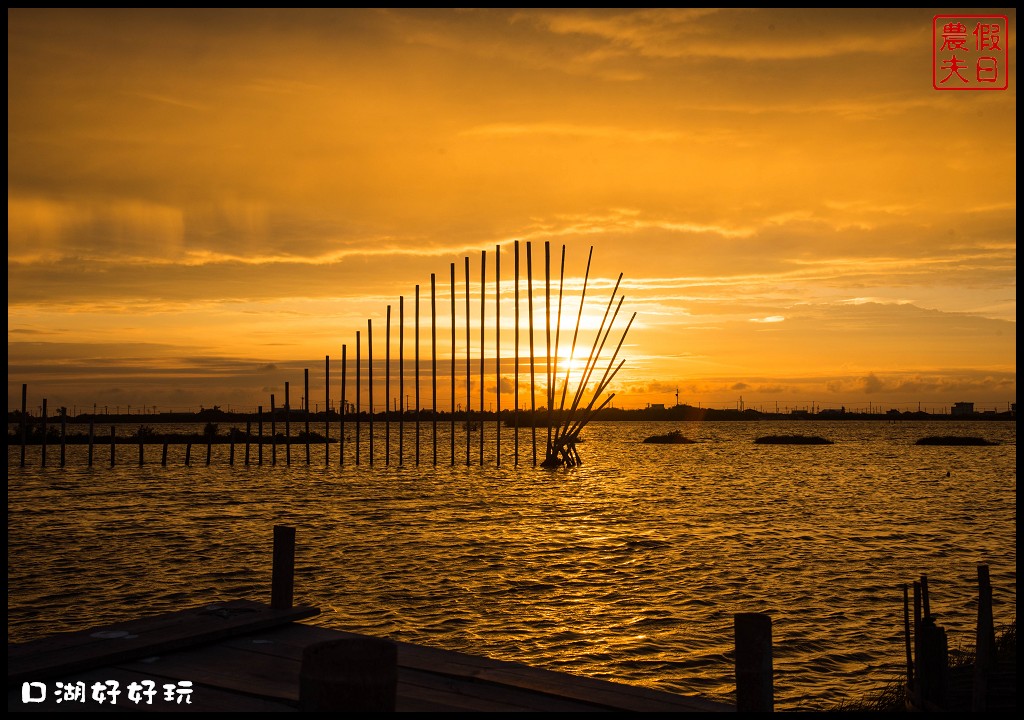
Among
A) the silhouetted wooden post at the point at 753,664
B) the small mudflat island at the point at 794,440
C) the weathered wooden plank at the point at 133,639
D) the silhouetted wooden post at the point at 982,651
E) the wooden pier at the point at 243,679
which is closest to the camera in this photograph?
the wooden pier at the point at 243,679

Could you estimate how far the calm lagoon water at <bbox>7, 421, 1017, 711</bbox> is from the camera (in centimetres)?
1516

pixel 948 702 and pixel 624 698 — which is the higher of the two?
pixel 624 698

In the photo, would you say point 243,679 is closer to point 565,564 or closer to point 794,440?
point 565,564

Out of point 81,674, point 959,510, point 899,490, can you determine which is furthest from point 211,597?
point 899,490

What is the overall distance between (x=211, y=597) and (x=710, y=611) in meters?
10.2

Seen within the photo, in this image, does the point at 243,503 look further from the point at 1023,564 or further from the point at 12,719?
the point at 1023,564

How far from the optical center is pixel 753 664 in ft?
22.2

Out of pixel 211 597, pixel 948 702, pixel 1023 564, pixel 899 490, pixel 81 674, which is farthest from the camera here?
pixel 899 490

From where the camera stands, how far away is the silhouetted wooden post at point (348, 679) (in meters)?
4.99

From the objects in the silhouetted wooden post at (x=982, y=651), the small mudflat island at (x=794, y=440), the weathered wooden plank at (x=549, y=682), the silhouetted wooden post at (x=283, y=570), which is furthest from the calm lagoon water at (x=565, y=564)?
the small mudflat island at (x=794, y=440)

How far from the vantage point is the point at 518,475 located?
2194 inches

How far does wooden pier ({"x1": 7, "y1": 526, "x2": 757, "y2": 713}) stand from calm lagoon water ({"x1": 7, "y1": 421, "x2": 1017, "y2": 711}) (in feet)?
20.4

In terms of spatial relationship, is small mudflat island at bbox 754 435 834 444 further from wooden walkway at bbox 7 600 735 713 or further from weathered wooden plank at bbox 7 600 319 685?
wooden walkway at bbox 7 600 735 713

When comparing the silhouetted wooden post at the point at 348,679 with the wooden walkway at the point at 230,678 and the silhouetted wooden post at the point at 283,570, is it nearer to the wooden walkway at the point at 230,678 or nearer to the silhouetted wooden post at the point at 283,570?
the wooden walkway at the point at 230,678
